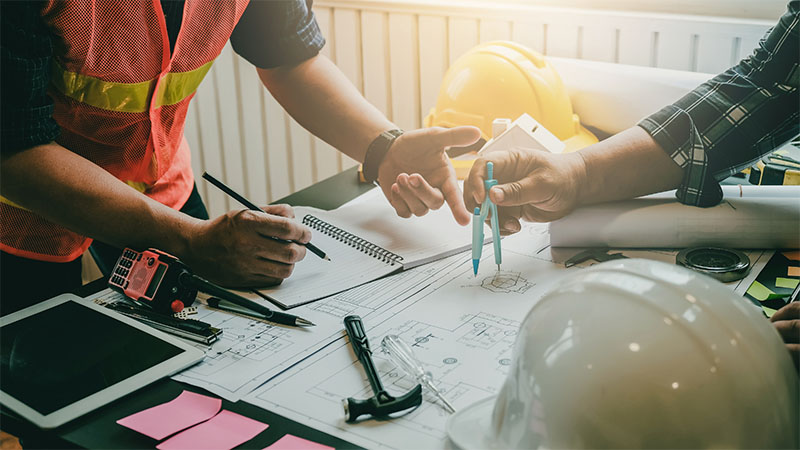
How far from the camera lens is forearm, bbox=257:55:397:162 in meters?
1.40

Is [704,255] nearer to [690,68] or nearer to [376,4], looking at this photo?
[690,68]

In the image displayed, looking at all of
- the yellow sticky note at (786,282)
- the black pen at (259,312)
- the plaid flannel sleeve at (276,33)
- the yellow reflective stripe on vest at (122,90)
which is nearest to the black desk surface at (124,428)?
the black pen at (259,312)

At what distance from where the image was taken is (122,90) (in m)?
1.15

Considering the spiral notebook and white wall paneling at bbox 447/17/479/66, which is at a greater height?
white wall paneling at bbox 447/17/479/66

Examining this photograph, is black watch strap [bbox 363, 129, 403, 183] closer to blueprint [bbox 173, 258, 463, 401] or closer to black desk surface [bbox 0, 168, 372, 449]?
blueprint [bbox 173, 258, 463, 401]

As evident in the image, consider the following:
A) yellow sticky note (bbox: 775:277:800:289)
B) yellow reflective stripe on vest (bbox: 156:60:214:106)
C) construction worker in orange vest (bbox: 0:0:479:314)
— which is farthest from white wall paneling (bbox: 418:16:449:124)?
yellow sticky note (bbox: 775:277:800:289)

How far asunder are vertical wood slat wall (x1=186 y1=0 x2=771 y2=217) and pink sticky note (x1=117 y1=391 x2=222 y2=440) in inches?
56.8

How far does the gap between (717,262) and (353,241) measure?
1.77ft

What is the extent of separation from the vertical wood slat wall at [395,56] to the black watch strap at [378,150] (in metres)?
0.76

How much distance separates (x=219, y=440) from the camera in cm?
72

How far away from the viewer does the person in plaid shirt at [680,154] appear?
1143mm

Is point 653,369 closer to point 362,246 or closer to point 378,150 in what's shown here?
point 362,246

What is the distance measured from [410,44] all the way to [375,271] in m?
1.20

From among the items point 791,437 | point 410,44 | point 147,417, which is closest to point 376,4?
point 410,44
